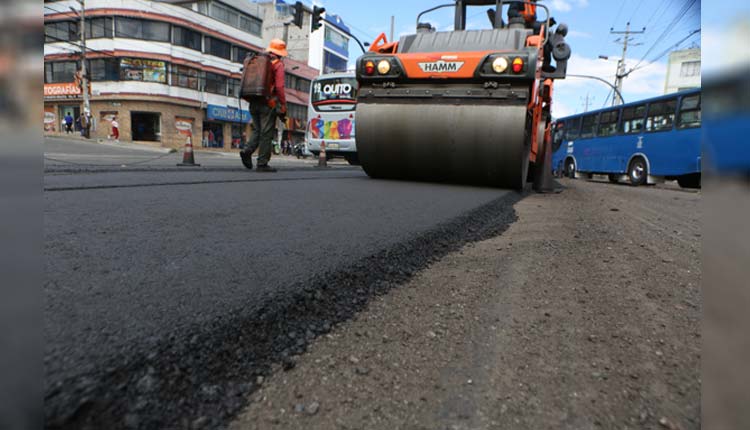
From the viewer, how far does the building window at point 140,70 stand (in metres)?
28.0

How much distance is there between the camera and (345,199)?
137 inches

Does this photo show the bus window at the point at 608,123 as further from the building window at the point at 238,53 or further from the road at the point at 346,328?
the building window at the point at 238,53

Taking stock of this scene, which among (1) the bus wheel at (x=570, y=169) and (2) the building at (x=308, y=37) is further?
(2) the building at (x=308, y=37)

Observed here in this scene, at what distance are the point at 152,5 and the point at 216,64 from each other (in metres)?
5.31

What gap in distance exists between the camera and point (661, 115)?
38.2 feet

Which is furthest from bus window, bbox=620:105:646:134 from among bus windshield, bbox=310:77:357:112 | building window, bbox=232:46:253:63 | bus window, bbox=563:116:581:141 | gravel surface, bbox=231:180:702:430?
building window, bbox=232:46:253:63

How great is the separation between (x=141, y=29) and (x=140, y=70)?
2597 mm

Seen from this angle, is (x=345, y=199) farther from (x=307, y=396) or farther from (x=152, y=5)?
(x=152, y=5)

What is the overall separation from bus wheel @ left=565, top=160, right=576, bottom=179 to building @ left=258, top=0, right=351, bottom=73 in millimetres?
30270

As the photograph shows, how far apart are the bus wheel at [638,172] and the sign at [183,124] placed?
2580cm

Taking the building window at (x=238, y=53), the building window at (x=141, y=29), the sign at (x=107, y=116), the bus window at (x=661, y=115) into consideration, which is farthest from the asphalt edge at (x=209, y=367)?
the building window at (x=238, y=53)

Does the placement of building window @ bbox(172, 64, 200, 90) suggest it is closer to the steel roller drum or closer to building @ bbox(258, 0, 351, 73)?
building @ bbox(258, 0, 351, 73)

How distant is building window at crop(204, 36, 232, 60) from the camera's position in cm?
3200

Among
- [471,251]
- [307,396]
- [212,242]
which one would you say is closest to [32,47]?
[307,396]
